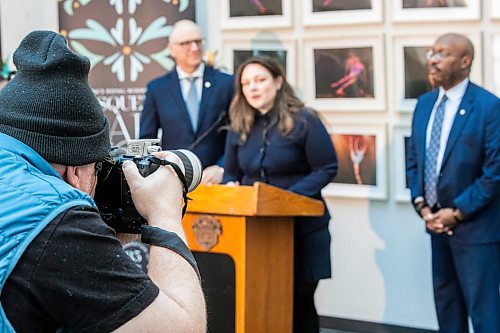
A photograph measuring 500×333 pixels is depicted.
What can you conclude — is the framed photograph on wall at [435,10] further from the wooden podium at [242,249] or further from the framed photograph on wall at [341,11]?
the wooden podium at [242,249]

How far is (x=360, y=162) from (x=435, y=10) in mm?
1053

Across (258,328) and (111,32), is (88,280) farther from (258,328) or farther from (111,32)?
(111,32)

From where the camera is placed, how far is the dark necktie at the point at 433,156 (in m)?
4.50

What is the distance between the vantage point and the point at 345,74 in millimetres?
5516

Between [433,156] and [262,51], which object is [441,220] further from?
[262,51]

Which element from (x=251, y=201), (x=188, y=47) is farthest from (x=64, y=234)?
(x=188, y=47)

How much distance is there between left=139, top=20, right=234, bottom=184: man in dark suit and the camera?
17.0 ft

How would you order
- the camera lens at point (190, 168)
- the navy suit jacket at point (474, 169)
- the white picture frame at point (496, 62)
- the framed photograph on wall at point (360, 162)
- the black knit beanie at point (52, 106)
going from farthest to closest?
the framed photograph on wall at point (360, 162) → the white picture frame at point (496, 62) → the navy suit jacket at point (474, 169) → the camera lens at point (190, 168) → the black knit beanie at point (52, 106)

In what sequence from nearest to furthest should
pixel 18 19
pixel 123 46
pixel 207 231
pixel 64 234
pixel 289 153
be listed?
pixel 64 234, pixel 207 231, pixel 289 153, pixel 123 46, pixel 18 19

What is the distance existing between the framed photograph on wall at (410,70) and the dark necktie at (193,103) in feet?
4.06

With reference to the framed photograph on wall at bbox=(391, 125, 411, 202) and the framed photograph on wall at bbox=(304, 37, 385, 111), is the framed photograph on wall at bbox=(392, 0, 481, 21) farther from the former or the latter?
the framed photograph on wall at bbox=(391, 125, 411, 202)

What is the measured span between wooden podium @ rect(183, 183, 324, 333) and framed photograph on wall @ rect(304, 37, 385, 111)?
1.32 meters

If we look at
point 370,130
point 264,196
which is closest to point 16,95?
point 264,196

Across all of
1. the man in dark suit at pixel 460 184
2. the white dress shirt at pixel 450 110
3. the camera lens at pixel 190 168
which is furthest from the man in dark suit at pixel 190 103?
the camera lens at pixel 190 168
